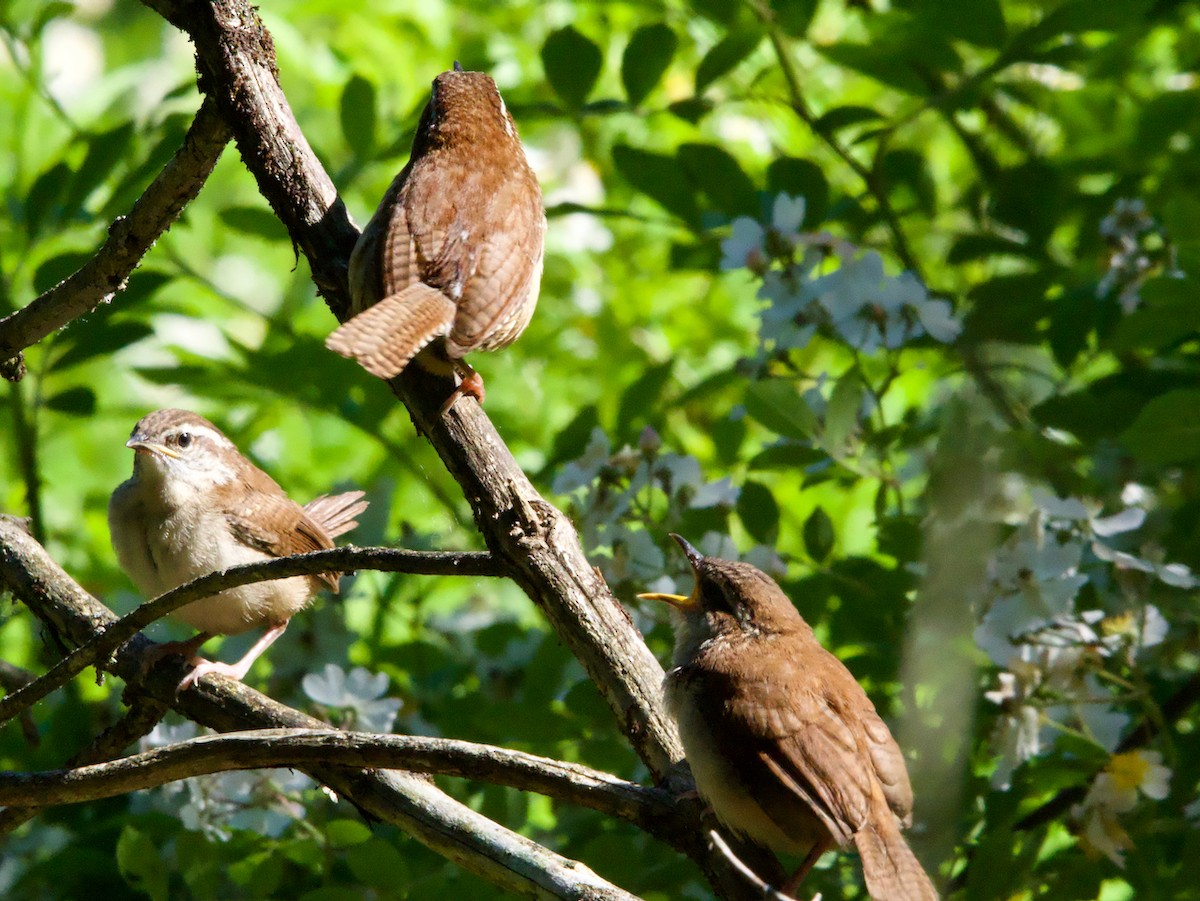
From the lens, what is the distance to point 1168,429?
10.6ft

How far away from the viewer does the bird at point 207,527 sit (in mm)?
Answer: 4105

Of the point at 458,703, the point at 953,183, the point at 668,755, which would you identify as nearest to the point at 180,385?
the point at 458,703

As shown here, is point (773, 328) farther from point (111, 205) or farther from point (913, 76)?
point (111, 205)

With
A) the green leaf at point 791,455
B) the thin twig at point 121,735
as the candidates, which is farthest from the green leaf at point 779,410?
the thin twig at point 121,735

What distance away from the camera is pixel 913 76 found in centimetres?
427

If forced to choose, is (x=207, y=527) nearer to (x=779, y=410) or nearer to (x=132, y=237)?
(x=132, y=237)

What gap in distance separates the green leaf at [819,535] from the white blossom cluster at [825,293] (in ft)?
1.84

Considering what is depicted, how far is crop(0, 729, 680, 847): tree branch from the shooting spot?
242 cm

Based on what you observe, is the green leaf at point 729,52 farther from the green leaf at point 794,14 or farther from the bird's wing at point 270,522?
the bird's wing at point 270,522

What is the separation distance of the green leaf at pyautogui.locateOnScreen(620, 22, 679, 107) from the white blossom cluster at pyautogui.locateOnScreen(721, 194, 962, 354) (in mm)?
565

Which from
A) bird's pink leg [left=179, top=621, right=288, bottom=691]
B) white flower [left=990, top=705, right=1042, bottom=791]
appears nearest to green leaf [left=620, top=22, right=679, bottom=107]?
bird's pink leg [left=179, top=621, right=288, bottom=691]

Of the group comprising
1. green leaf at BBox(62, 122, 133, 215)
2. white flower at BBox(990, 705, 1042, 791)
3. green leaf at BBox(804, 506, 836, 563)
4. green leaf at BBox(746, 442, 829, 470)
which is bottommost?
white flower at BBox(990, 705, 1042, 791)

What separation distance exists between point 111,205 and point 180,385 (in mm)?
632

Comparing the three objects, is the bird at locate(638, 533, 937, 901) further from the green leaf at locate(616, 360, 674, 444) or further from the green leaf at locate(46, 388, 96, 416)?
the green leaf at locate(46, 388, 96, 416)
